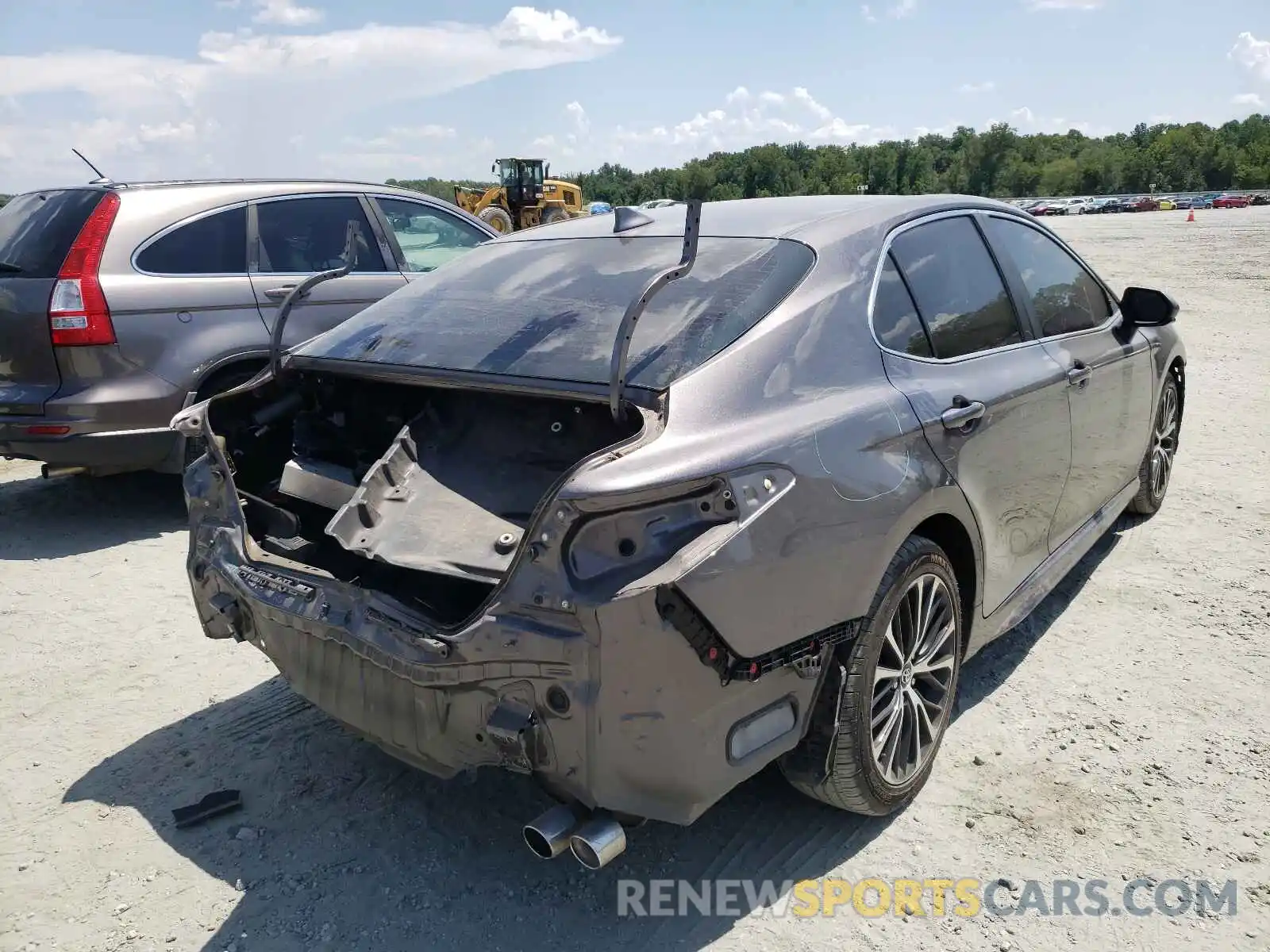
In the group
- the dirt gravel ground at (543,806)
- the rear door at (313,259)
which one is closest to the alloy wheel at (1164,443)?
the dirt gravel ground at (543,806)

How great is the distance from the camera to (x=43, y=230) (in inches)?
212

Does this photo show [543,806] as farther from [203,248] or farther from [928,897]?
[203,248]

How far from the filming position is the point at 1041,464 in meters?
3.48

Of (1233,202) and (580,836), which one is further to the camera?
(1233,202)

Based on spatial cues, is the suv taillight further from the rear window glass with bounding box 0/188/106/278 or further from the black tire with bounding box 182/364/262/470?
the black tire with bounding box 182/364/262/470

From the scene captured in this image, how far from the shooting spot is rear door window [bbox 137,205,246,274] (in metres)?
5.53

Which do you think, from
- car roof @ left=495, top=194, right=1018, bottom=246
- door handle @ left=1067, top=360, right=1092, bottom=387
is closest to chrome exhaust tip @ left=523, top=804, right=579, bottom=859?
car roof @ left=495, top=194, right=1018, bottom=246

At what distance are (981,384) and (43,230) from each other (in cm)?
511

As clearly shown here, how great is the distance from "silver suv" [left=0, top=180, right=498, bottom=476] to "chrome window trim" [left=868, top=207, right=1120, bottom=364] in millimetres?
3515

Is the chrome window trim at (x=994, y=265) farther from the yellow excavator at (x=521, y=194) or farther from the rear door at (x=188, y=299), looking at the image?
the yellow excavator at (x=521, y=194)

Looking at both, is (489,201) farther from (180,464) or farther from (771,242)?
(771,242)

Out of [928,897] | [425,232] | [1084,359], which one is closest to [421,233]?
[425,232]

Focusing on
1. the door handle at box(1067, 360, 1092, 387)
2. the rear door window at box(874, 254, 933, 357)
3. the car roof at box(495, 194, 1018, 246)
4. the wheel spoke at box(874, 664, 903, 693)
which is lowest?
the wheel spoke at box(874, 664, 903, 693)

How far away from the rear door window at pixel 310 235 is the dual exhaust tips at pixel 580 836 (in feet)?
15.5
